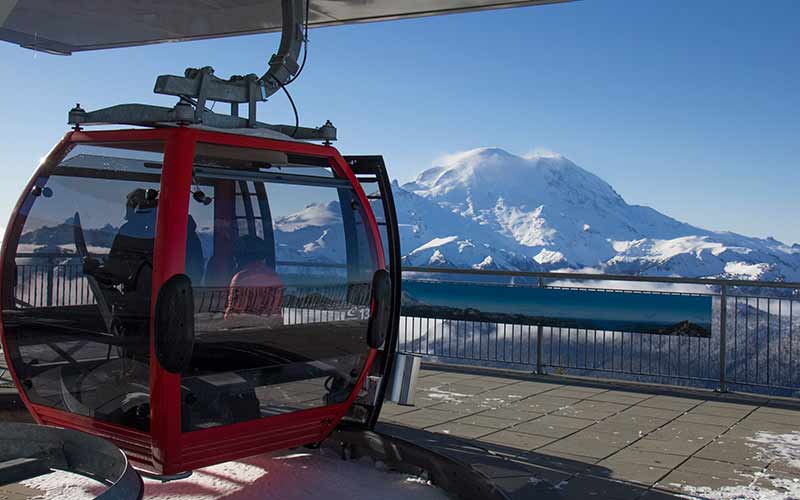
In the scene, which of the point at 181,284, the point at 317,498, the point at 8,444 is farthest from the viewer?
the point at 317,498

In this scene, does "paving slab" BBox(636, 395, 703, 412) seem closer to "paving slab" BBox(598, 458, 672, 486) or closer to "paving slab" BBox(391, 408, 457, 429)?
"paving slab" BBox(391, 408, 457, 429)

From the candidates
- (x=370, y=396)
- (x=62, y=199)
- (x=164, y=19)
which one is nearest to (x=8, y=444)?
(x=62, y=199)

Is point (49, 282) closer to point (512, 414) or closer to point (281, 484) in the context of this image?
point (281, 484)

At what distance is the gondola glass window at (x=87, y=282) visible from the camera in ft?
14.7

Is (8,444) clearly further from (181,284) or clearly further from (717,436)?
(717,436)

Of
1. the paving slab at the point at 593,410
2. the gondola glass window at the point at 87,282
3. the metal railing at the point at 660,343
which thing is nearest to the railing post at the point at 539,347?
the metal railing at the point at 660,343

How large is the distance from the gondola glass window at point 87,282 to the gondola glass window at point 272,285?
264 millimetres

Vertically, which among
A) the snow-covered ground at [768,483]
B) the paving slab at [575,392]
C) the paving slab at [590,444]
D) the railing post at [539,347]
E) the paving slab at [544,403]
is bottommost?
the snow-covered ground at [768,483]

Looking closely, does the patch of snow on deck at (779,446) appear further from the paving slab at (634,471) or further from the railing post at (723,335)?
the railing post at (723,335)

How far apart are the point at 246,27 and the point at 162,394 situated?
19.0 ft

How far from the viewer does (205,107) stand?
4.79 meters

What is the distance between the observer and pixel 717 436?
759cm

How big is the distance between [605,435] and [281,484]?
3.09m

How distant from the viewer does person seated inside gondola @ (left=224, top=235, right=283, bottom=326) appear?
4.62 m
